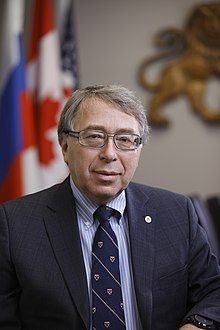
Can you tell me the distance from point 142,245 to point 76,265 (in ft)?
0.68

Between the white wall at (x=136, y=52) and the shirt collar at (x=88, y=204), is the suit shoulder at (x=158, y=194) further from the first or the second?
the white wall at (x=136, y=52)

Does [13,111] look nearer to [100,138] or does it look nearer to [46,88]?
[46,88]

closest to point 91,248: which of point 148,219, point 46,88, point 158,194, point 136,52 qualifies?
point 148,219

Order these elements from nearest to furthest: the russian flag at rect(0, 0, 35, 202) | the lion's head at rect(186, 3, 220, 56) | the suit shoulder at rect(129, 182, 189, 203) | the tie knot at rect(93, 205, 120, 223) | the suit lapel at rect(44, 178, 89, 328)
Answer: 1. the suit lapel at rect(44, 178, 89, 328)
2. the tie knot at rect(93, 205, 120, 223)
3. the suit shoulder at rect(129, 182, 189, 203)
4. the russian flag at rect(0, 0, 35, 202)
5. the lion's head at rect(186, 3, 220, 56)

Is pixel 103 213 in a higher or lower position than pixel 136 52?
lower

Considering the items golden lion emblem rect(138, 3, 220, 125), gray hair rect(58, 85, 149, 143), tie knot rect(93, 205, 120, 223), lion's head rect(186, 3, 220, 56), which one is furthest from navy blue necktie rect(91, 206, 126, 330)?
lion's head rect(186, 3, 220, 56)

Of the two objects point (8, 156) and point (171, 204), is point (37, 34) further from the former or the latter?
point (171, 204)

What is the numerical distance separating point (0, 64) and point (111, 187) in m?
2.01

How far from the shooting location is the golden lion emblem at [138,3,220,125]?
366 cm

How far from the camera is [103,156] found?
1.43 metres

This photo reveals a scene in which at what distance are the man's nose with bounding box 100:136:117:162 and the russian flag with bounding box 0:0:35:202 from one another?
1.55 metres

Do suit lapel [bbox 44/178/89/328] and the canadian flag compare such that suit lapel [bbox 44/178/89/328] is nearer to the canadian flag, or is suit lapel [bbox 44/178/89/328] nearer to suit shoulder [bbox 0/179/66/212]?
suit shoulder [bbox 0/179/66/212]

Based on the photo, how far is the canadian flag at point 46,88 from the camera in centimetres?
300

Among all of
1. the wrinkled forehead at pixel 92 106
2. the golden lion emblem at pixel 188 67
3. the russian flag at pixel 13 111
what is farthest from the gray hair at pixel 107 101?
the golden lion emblem at pixel 188 67
